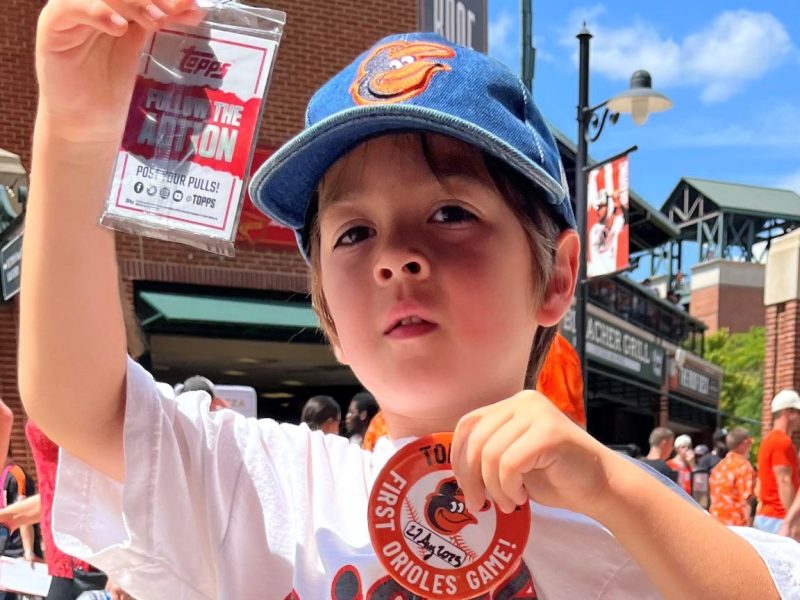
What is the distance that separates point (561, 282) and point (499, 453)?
0.62m

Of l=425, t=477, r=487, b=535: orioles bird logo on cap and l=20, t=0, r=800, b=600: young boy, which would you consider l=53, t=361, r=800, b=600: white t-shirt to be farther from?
l=425, t=477, r=487, b=535: orioles bird logo on cap

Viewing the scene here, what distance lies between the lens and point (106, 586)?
15.2 feet

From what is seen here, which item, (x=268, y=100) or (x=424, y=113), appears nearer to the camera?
(x=424, y=113)

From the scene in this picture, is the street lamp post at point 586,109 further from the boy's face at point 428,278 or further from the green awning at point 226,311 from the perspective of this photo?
the boy's face at point 428,278

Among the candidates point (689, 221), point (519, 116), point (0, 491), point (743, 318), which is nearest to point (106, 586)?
point (0, 491)

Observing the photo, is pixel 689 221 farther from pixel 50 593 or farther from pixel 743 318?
pixel 50 593

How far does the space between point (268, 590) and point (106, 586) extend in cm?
358

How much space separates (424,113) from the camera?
1.33m

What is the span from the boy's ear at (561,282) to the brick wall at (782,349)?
12.3 meters

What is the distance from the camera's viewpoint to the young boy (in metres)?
1.29

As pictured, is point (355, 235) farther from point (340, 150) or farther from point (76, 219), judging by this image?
point (76, 219)

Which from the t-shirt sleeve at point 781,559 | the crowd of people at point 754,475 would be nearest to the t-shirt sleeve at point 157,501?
the t-shirt sleeve at point 781,559

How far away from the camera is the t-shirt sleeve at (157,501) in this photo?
1.38m

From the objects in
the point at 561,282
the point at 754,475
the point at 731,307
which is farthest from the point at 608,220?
the point at 731,307
